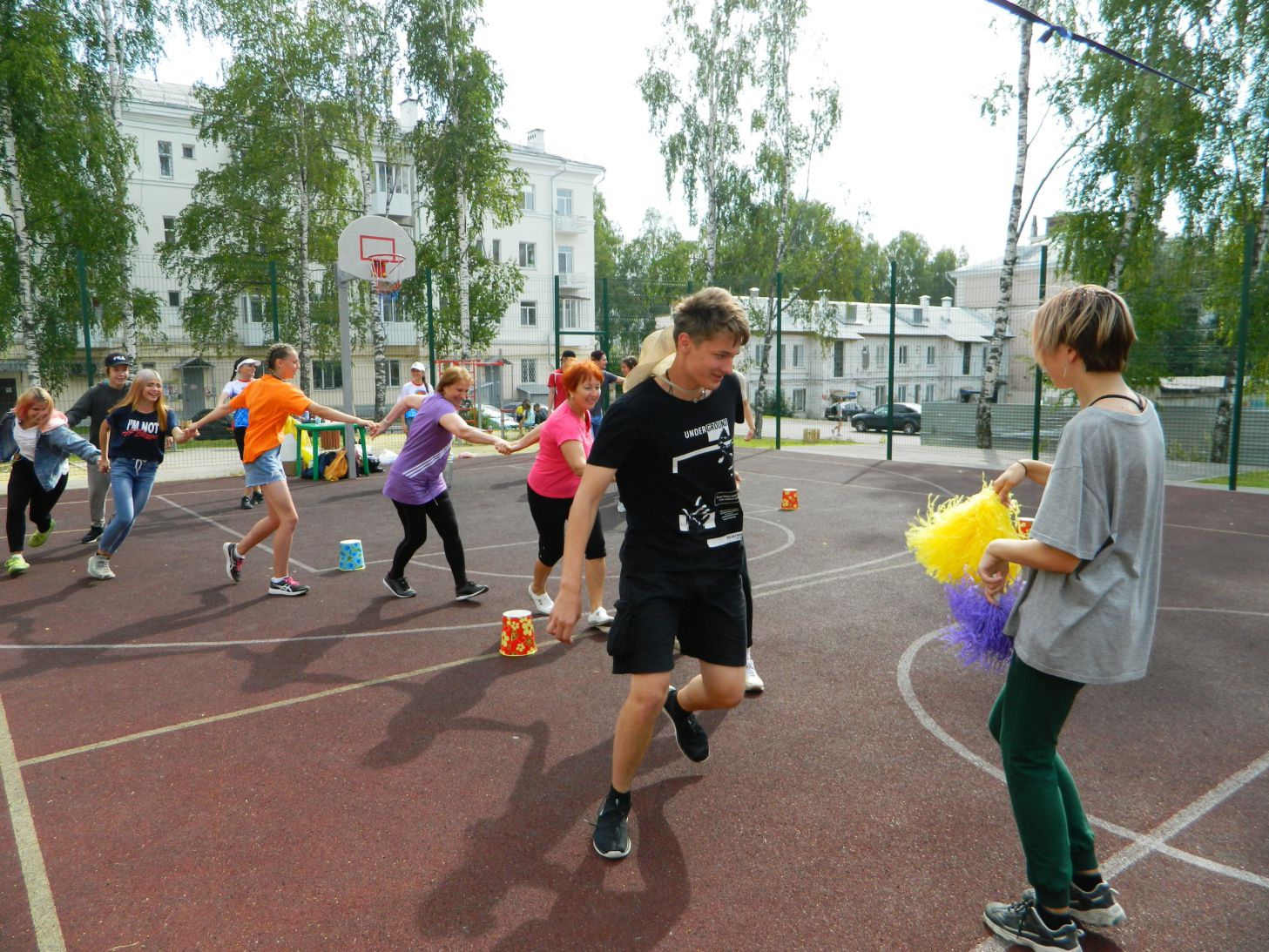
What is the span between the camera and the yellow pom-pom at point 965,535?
3.67m

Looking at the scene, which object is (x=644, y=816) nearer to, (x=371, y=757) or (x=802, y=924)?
(x=802, y=924)

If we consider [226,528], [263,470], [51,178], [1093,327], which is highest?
[51,178]

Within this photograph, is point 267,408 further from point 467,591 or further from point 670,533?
point 670,533

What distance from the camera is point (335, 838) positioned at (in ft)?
11.5

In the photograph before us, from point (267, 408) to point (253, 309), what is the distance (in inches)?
1121

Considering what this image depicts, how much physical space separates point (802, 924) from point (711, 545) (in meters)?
1.36

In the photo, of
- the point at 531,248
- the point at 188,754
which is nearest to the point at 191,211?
the point at 531,248

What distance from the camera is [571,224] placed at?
1863 inches

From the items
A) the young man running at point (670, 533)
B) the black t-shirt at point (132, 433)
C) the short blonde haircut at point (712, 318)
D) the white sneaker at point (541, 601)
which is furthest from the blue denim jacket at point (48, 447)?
the short blonde haircut at point (712, 318)

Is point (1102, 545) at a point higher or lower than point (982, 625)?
higher

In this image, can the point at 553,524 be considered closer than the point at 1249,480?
Yes

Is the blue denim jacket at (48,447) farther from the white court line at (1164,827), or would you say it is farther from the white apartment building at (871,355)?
the white apartment building at (871,355)

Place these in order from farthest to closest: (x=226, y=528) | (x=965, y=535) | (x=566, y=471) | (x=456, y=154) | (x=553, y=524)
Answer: (x=456, y=154) < (x=226, y=528) < (x=553, y=524) < (x=566, y=471) < (x=965, y=535)

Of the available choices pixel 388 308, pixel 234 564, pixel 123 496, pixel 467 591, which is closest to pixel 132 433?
pixel 123 496
